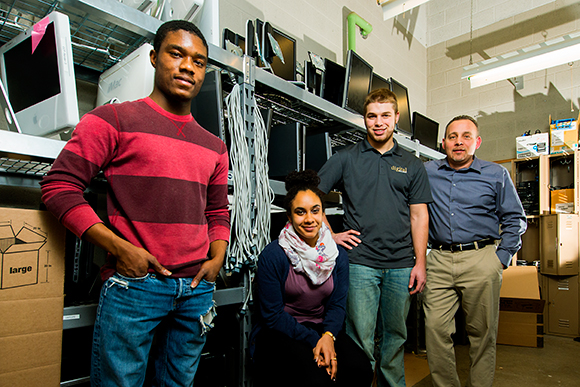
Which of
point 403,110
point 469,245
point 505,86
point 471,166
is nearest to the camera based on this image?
point 469,245

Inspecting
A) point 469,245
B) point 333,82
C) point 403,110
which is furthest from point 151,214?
point 403,110

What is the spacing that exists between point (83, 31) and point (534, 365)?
331cm

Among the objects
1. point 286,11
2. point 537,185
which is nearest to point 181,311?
point 286,11

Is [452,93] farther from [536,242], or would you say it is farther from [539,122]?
[536,242]

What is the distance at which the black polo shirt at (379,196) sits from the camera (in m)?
1.49

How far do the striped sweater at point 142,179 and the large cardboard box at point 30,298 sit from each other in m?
0.18

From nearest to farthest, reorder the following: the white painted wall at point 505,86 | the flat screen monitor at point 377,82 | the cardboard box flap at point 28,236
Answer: the cardboard box flap at point 28,236, the flat screen monitor at point 377,82, the white painted wall at point 505,86

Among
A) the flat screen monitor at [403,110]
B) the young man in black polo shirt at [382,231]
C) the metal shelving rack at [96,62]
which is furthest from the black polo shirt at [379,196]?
the flat screen monitor at [403,110]

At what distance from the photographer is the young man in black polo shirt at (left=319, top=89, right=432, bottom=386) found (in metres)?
1.47

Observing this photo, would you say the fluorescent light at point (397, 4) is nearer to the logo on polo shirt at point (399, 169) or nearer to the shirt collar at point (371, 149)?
the shirt collar at point (371, 149)

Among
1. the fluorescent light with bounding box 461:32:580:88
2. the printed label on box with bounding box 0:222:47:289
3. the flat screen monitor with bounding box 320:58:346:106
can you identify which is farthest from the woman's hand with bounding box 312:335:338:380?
the fluorescent light with bounding box 461:32:580:88

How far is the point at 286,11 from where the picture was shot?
9.54ft

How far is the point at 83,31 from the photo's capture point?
1.30 meters

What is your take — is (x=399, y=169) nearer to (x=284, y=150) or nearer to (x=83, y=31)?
(x=284, y=150)
